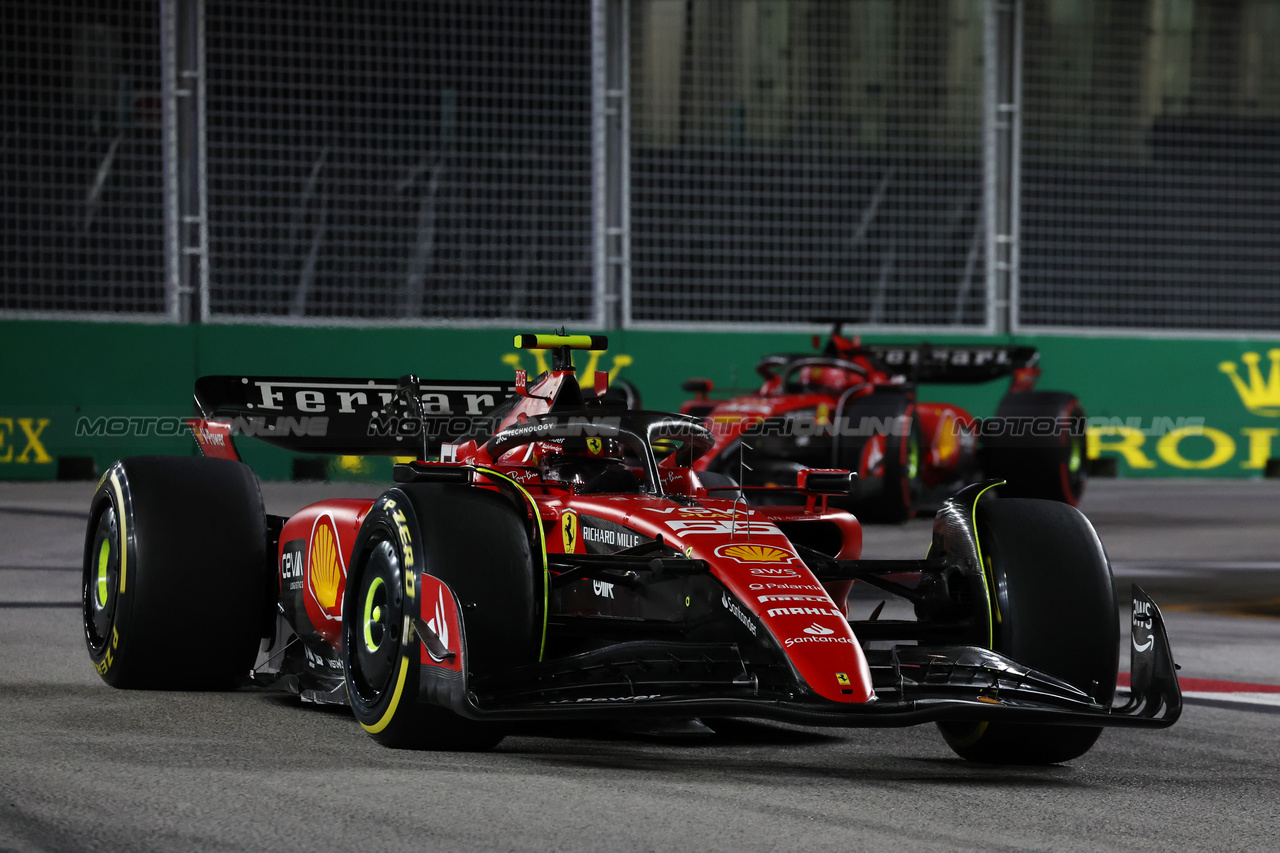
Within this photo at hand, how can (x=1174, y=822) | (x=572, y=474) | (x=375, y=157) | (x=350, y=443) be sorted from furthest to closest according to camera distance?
(x=375, y=157) < (x=350, y=443) < (x=572, y=474) < (x=1174, y=822)

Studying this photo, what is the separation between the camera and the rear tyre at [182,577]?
534cm

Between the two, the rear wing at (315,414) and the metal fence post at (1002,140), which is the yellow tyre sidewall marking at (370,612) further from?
the metal fence post at (1002,140)

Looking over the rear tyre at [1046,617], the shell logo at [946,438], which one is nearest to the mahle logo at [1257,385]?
the shell logo at [946,438]

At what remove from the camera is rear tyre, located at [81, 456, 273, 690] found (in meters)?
5.34

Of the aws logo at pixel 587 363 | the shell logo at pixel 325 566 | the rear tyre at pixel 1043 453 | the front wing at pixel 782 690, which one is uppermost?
the aws logo at pixel 587 363

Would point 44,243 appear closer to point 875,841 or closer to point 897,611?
point 897,611

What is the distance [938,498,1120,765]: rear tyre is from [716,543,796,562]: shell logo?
585 mm

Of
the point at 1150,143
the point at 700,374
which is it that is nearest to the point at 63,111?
the point at 700,374

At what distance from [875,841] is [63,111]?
13.3 m

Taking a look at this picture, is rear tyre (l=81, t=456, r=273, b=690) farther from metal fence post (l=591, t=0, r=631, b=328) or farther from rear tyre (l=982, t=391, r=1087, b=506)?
metal fence post (l=591, t=0, r=631, b=328)

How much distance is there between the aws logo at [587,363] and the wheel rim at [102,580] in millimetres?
9608

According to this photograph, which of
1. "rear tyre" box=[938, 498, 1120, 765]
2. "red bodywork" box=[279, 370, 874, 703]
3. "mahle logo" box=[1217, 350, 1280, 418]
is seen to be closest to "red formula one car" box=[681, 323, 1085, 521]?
"mahle logo" box=[1217, 350, 1280, 418]

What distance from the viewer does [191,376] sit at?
15.6 meters

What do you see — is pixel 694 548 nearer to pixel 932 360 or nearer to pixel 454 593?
pixel 454 593
